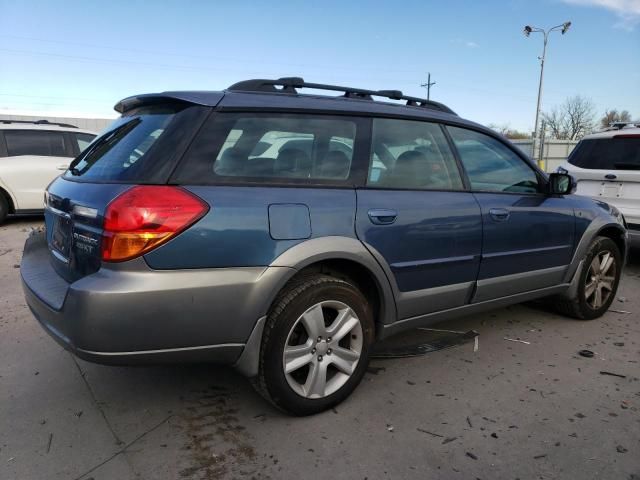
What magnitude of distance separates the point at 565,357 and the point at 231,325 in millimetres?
2511

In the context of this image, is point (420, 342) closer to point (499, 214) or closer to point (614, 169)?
point (499, 214)

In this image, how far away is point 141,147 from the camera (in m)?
2.37

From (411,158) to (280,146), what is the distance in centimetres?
89

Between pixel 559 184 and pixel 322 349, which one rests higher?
pixel 559 184

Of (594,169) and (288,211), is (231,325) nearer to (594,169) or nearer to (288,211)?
(288,211)

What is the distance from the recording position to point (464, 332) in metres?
3.89

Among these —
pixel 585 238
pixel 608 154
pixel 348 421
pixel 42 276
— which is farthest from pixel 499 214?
pixel 608 154

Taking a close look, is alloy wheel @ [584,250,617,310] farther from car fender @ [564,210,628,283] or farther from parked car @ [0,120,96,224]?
parked car @ [0,120,96,224]

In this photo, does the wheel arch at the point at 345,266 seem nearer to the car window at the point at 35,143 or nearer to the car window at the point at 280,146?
the car window at the point at 280,146

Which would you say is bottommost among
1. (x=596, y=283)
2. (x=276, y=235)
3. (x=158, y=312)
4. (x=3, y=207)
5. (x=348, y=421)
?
(x=348, y=421)

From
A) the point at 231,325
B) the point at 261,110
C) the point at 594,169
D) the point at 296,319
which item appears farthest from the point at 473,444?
the point at 594,169

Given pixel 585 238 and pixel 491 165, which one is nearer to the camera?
pixel 491 165

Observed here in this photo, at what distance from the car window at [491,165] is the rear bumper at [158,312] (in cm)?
165

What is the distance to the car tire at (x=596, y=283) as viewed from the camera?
4109 millimetres
